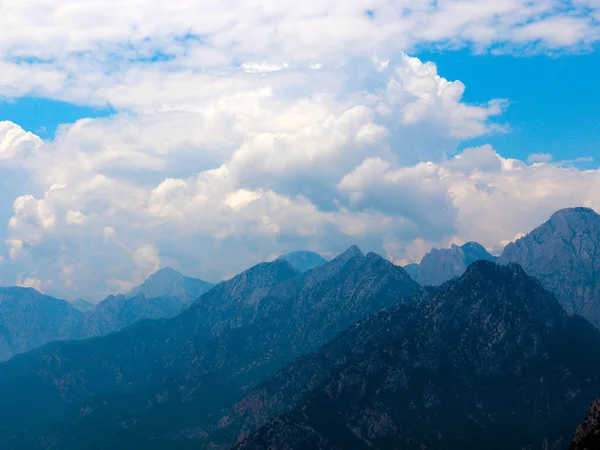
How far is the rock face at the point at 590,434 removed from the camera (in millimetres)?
165188

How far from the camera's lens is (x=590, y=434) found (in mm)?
170375

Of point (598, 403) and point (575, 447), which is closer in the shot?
point (575, 447)

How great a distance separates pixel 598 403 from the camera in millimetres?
180000

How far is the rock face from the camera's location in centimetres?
16519

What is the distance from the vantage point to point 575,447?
169 meters

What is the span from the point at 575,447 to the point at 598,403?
17899mm
